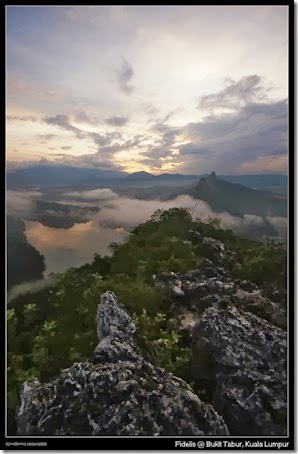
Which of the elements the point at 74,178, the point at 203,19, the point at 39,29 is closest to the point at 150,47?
the point at 203,19

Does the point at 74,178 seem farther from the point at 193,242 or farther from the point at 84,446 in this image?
the point at 84,446

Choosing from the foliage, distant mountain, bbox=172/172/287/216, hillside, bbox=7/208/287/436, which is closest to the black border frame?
hillside, bbox=7/208/287/436

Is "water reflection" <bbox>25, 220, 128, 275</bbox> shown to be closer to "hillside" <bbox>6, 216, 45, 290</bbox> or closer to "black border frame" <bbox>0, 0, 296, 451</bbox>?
"hillside" <bbox>6, 216, 45, 290</bbox>

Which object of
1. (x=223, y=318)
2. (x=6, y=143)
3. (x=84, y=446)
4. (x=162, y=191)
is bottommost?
(x=84, y=446)

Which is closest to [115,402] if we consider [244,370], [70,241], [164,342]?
[164,342]

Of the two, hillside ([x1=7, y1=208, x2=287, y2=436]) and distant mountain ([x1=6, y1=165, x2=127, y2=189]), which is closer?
hillside ([x1=7, y1=208, x2=287, y2=436])

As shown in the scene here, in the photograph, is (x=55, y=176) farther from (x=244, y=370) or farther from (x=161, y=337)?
(x=244, y=370)
